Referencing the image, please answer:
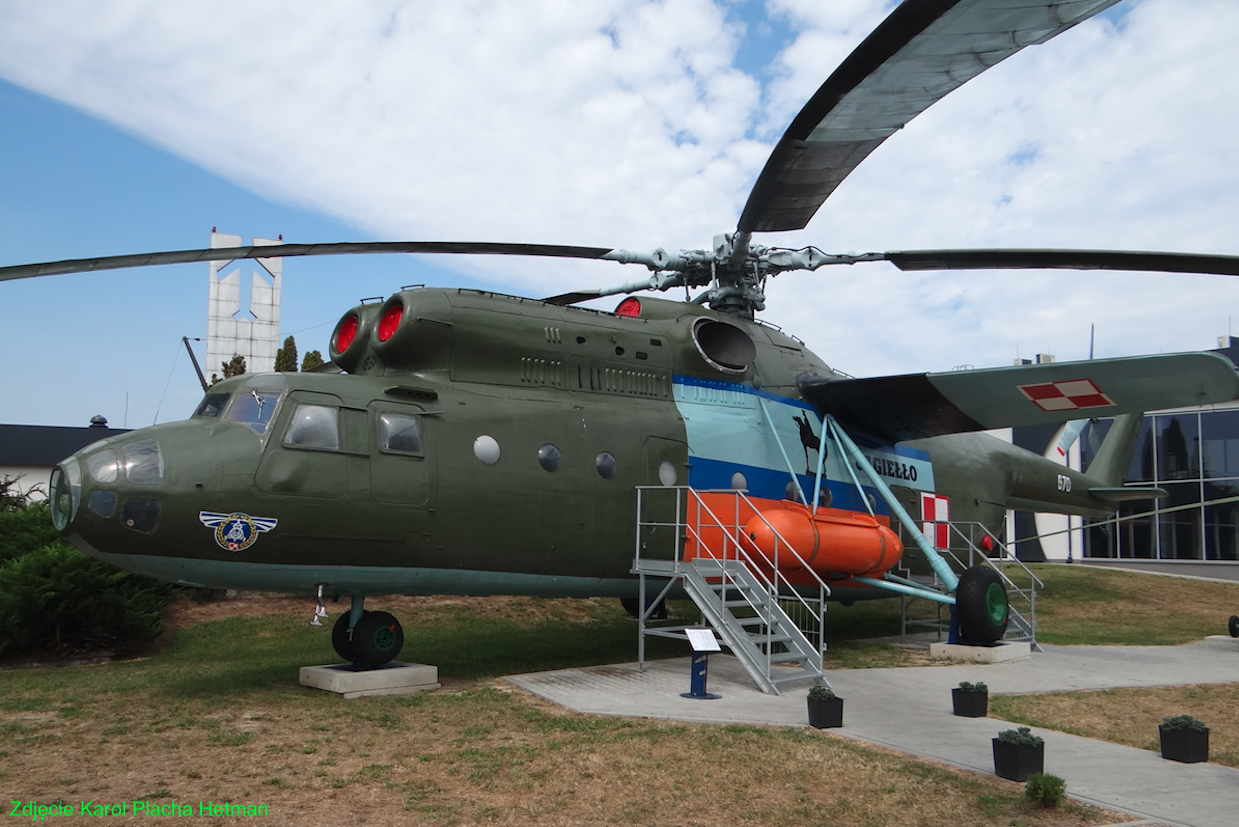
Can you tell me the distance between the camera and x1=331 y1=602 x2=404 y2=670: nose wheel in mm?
11000

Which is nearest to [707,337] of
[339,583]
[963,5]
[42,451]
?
[339,583]

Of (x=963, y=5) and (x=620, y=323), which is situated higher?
(x=963, y=5)

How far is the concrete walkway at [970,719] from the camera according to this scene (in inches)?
265

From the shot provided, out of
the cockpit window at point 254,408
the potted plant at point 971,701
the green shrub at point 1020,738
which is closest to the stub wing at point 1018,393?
the potted plant at point 971,701

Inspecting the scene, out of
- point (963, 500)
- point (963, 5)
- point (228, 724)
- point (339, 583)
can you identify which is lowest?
point (228, 724)

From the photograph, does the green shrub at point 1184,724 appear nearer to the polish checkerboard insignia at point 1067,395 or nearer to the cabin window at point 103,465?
the polish checkerboard insignia at point 1067,395

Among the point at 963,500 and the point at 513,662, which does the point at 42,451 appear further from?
the point at 963,500

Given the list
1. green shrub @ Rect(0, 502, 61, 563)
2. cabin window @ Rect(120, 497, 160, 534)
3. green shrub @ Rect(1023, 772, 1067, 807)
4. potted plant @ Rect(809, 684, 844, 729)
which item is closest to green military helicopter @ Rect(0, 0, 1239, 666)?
cabin window @ Rect(120, 497, 160, 534)

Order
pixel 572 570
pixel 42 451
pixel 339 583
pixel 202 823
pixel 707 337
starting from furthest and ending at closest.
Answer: pixel 42 451, pixel 707 337, pixel 572 570, pixel 339 583, pixel 202 823

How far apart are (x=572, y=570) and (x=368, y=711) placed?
330 centimetres

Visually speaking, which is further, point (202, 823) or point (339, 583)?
point (339, 583)

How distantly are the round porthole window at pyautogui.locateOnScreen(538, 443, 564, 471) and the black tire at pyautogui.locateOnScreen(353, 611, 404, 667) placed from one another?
2718 mm

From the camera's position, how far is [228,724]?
353 inches

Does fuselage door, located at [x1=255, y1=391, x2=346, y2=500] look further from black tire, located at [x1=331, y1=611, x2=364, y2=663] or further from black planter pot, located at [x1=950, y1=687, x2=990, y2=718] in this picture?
black planter pot, located at [x1=950, y1=687, x2=990, y2=718]
